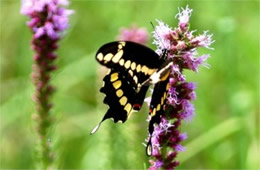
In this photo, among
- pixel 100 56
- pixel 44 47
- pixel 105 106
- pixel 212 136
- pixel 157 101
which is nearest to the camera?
pixel 157 101

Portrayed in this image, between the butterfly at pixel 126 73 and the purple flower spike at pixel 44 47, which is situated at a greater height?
the purple flower spike at pixel 44 47

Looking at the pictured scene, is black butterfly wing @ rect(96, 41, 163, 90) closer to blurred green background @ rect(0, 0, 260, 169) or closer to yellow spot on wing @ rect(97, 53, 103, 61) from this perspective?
yellow spot on wing @ rect(97, 53, 103, 61)

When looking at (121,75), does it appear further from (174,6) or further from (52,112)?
(174,6)

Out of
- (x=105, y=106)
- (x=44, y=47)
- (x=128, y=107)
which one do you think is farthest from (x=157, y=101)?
(x=105, y=106)

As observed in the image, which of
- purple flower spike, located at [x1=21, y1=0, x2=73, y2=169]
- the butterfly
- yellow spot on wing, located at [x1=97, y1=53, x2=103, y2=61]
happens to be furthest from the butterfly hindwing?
purple flower spike, located at [x1=21, y1=0, x2=73, y2=169]

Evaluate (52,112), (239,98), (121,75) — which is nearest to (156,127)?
(121,75)

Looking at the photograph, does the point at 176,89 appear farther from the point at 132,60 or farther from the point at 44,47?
the point at 44,47

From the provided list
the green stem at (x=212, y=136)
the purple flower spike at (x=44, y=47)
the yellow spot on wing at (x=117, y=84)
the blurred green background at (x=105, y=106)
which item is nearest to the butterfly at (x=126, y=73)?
the yellow spot on wing at (x=117, y=84)

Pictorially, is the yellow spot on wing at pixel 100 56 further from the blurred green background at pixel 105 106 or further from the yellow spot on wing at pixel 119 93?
the blurred green background at pixel 105 106
